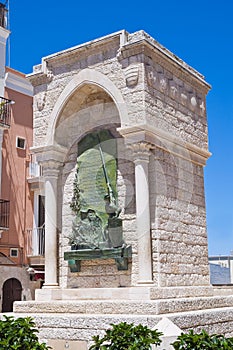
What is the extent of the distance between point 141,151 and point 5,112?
9110mm

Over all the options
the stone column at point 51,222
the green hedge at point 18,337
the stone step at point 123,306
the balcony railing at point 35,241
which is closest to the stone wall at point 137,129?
the stone column at point 51,222

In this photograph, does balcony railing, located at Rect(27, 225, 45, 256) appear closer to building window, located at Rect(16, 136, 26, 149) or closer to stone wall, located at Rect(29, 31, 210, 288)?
building window, located at Rect(16, 136, 26, 149)

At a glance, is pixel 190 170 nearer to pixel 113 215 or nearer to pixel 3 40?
pixel 113 215

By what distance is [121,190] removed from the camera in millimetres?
8133

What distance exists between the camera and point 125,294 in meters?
7.46

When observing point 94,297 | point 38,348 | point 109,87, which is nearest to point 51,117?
point 109,87

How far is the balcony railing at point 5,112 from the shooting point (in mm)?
15394

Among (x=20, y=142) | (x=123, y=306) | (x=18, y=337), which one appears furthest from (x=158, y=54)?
(x=20, y=142)

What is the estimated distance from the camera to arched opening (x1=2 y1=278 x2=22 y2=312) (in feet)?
50.2

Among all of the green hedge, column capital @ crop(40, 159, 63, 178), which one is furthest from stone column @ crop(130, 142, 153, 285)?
the green hedge

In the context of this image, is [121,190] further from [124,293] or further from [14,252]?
[14,252]

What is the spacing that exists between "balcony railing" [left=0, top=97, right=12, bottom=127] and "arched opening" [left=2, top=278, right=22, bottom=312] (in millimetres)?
5118

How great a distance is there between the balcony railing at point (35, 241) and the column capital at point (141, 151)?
9.36 metres

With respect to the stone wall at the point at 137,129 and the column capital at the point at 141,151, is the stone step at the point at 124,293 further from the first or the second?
the column capital at the point at 141,151
